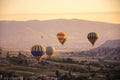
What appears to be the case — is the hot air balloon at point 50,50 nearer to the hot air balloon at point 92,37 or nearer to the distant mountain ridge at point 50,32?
the distant mountain ridge at point 50,32

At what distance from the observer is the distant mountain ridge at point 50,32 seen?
4586 mm

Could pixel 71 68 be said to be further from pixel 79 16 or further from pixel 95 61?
pixel 79 16

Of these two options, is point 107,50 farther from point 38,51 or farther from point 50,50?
point 38,51

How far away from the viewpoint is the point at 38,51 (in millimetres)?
4570

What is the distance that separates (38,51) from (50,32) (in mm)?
338

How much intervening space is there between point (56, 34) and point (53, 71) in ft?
1.74

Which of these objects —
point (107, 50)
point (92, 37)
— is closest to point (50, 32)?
point (92, 37)

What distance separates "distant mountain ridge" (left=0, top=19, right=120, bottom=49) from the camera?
181 inches

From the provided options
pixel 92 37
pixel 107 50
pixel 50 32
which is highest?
pixel 50 32

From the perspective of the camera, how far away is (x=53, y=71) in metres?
4.63

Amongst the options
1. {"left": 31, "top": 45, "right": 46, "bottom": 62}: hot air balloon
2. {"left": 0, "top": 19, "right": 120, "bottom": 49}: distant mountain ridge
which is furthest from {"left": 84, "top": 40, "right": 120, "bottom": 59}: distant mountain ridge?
{"left": 31, "top": 45, "right": 46, "bottom": 62}: hot air balloon

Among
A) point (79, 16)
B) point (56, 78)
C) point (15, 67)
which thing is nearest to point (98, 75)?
point (56, 78)

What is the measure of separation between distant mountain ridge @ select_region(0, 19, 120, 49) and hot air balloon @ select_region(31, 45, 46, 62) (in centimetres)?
7

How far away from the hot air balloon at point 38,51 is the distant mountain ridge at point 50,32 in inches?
2.9
